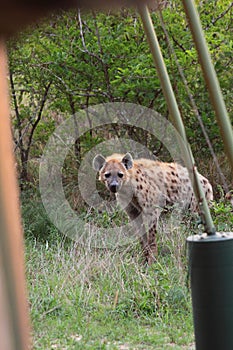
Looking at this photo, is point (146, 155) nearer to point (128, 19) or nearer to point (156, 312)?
point (128, 19)

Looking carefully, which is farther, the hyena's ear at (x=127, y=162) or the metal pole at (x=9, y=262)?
the hyena's ear at (x=127, y=162)

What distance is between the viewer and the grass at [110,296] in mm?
4144

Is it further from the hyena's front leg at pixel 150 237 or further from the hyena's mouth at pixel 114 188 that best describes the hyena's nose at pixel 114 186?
the hyena's front leg at pixel 150 237

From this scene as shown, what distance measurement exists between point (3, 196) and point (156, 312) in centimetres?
346

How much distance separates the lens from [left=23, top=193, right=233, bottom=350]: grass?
4144mm

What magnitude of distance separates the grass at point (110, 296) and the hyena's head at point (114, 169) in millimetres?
782

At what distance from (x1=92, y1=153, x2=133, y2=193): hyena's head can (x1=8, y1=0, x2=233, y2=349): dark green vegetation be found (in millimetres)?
336

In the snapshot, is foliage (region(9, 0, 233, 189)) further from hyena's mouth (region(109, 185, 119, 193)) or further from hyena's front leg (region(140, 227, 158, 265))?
hyena's front leg (region(140, 227, 158, 265))

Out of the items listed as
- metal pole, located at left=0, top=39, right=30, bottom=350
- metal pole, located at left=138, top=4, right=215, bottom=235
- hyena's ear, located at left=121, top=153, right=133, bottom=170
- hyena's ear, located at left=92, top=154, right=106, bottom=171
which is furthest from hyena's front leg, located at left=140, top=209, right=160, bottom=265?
metal pole, located at left=0, top=39, right=30, bottom=350

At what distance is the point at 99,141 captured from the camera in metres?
8.16

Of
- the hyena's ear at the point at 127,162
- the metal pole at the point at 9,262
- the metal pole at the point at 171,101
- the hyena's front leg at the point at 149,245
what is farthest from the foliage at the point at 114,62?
the metal pole at the point at 9,262

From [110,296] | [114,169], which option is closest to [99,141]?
[114,169]

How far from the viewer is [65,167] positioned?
27.0ft

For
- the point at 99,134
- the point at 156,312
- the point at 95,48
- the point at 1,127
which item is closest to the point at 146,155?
the point at 99,134
